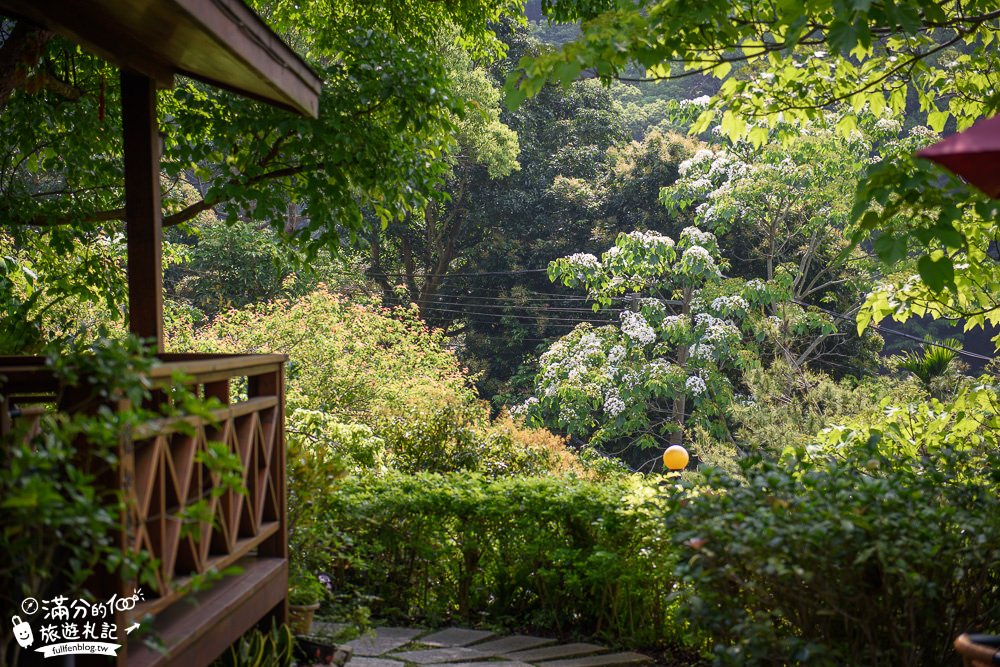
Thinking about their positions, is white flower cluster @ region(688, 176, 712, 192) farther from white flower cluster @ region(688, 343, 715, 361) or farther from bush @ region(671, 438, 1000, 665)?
bush @ region(671, 438, 1000, 665)

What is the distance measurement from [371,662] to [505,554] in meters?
1.47

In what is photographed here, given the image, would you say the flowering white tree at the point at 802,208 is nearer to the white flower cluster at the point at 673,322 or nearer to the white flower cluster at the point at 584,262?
the white flower cluster at the point at 673,322

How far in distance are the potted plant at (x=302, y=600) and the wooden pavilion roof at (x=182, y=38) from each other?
7.58 feet

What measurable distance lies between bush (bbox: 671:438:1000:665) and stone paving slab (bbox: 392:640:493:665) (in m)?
1.64

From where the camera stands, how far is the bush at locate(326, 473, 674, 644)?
516 cm

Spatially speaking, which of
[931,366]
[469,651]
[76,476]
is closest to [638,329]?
[931,366]

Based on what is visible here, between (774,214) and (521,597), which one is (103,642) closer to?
(521,597)

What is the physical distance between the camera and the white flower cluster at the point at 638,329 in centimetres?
1373

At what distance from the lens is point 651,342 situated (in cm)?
1477

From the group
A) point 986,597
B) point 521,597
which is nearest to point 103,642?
point 986,597

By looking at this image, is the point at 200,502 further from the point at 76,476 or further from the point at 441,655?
the point at 441,655

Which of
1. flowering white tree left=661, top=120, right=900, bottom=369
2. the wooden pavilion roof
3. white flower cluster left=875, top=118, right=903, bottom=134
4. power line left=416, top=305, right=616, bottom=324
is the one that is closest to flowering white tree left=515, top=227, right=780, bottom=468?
flowering white tree left=661, top=120, right=900, bottom=369

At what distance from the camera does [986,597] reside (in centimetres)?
327

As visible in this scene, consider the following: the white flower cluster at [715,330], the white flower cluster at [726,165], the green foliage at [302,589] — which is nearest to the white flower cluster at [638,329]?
the white flower cluster at [715,330]
